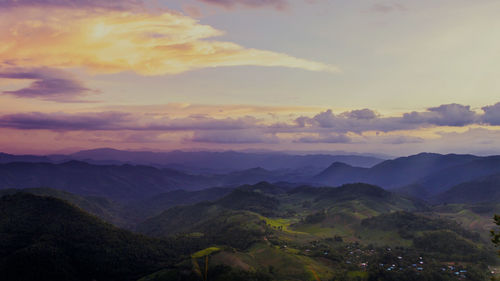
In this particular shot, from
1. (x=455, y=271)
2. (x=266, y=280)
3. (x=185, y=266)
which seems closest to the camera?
(x=266, y=280)

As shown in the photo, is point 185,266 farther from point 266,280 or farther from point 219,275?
point 266,280

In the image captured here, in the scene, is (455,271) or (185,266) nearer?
(455,271)

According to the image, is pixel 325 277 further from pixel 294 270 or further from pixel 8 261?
pixel 8 261

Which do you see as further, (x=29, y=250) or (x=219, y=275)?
(x=29, y=250)

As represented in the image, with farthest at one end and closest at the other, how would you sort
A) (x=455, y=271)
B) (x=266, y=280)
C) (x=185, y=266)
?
1. (x=185, y=266)
2. (x=455, y=271)
3. (x=266, y=280)

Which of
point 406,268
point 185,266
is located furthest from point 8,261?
point 406,268

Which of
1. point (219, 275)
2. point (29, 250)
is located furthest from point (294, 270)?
point (29, 250)

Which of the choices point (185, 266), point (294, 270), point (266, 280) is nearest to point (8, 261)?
point (185, 266)

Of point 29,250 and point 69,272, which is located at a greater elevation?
point 29,250
